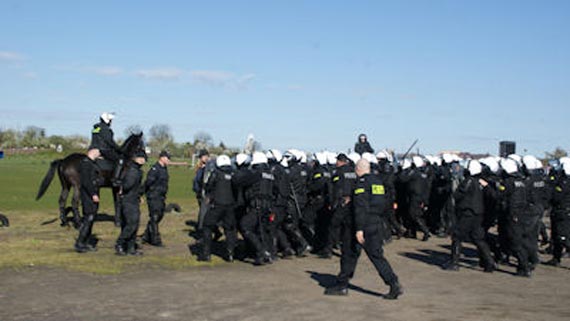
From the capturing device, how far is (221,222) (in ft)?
46.5

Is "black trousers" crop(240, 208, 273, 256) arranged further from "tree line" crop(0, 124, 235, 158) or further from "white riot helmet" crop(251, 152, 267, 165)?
"tree line" crop(0, 124, 235, 158)

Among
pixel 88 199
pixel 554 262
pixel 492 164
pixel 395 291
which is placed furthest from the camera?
Result: pixel 492 164

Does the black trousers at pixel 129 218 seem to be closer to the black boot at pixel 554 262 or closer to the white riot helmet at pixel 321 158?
the white riot helmet at pixel 321 158

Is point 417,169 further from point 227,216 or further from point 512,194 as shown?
point 227,216

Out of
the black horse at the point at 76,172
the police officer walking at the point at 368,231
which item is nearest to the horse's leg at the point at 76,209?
the black horse at the point at 76,172

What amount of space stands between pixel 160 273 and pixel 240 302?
289 cm

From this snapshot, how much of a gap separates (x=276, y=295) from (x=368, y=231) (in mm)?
1762

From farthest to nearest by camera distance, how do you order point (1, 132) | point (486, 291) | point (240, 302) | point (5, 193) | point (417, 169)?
point (1, 132)
point (5, 193)
point (417, 169)
point (486, 291)
point (240, 302)

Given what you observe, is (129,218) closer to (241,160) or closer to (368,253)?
(241,160)

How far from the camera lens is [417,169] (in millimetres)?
18781

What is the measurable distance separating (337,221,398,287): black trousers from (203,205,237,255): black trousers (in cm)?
359

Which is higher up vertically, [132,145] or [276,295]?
[132,145]

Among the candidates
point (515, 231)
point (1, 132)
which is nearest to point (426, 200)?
point (515, 231)

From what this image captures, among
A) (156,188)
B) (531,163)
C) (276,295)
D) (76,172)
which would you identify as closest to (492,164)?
(531,163)
